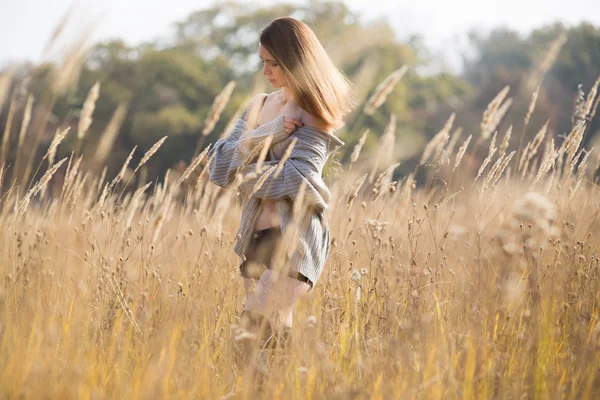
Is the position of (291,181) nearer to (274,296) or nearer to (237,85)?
(274,296)

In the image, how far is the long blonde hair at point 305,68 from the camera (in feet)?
7.97

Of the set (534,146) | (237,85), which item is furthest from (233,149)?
(237,85)

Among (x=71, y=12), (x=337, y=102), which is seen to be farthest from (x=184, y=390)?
(x=71, y=12)

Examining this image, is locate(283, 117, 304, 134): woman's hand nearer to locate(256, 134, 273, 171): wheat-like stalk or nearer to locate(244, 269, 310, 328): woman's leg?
locate(256, 134, 273, 171): wheat-like stalk

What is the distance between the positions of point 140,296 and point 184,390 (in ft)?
2.32

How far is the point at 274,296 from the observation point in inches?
89.2

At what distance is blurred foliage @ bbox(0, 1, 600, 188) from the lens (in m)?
19.6

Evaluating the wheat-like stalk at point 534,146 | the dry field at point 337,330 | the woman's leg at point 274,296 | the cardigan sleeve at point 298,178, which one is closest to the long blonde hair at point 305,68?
the cardigan sleeve at point 298,178

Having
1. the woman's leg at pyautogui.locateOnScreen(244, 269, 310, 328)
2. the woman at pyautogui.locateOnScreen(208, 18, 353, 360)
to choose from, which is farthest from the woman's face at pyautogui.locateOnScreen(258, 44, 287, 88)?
the woman's leg at pyautogui.locateOnScreen(244, 269, 310, 328)

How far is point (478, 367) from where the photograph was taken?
6.46ft

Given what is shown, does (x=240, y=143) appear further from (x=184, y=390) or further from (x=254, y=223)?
(x=184, y=390)

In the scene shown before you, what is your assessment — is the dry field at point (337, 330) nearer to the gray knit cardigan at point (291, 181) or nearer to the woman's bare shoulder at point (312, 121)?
the gray knit cardigan at point (291, 181)

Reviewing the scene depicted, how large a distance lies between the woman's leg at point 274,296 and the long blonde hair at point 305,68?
623 millimetres

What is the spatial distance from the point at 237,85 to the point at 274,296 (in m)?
21.2
